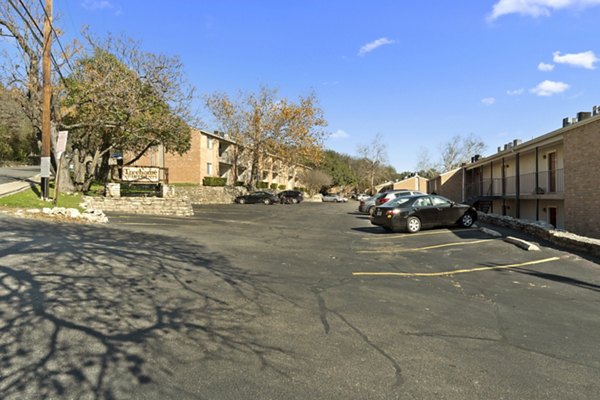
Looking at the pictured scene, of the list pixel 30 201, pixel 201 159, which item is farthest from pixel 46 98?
pixel 201 159

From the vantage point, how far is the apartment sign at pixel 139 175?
2355 cm

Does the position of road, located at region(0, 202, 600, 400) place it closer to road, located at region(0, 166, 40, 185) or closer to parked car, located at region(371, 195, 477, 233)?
parked car, located at region(371, 195, 477, 233)

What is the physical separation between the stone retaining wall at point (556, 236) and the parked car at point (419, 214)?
177 centimetres

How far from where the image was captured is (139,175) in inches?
931

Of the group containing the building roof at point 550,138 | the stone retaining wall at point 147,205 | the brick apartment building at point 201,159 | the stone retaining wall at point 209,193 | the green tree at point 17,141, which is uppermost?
the green tree at point 17,141

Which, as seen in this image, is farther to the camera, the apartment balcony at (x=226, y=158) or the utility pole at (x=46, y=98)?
the apartment balcony at (x=226, y=158)

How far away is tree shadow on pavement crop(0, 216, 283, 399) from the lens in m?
A: 3.34

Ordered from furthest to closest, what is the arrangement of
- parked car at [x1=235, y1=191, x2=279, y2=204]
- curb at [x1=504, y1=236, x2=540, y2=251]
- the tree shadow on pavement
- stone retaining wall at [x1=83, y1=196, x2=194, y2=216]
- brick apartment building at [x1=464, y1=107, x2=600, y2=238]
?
parked car at [x1=235, y1=191, x2=279, y2=204] < stone retaining wall at [x1=83, y1=196, x2=194, y2=216] < brick apartment building at [x1=464, y1=107, x2=600, y2=238] < curb at [x1=504, y1=236, x2=540, y2=251] < the tree shadow on pavement

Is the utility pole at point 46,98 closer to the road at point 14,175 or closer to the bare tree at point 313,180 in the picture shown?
the road at point 14,175

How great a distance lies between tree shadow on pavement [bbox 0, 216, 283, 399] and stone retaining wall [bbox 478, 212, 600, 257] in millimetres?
8603

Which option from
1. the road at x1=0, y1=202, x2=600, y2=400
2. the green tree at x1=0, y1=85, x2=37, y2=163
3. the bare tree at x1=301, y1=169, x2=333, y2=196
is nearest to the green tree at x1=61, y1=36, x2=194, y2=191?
the road at x1=0, y1=202, x2=600, y2=400

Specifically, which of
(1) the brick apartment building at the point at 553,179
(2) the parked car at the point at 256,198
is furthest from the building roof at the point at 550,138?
(2) the parked car at the point at 256,198

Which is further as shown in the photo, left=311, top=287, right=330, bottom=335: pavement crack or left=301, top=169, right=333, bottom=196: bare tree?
left=301, top=169, right=333, bottom=196: bare tree

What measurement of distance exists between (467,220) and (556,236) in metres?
4.54
